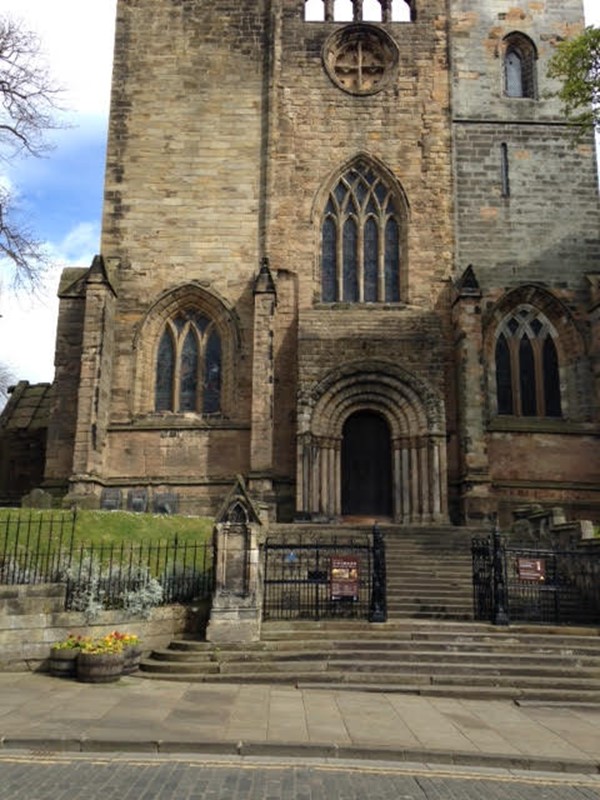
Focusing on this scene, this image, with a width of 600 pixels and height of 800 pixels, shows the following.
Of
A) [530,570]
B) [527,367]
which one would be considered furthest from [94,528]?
[527,367]

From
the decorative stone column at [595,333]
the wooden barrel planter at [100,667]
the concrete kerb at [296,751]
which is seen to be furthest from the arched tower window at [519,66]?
the concrete kerb at [296,751]

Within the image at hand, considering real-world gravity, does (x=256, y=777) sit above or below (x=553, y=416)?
below

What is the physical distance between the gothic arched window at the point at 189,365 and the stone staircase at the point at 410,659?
467 inches

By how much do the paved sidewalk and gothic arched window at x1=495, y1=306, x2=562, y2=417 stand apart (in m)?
14.9

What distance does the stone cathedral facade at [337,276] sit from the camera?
72.6ft

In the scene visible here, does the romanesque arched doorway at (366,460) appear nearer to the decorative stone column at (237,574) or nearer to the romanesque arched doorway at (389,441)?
the romanesque arched doorway at (389,441)

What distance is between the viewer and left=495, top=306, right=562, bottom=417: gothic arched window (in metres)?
24.1

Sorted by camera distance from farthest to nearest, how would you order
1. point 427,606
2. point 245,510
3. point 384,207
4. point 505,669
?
point 384,207, point 427,606, point 245,510, point 505,669

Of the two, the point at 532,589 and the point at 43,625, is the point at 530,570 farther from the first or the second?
the point at 43,625

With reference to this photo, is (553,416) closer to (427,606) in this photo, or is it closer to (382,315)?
(382,315)

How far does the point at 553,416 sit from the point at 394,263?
7288 millimetres

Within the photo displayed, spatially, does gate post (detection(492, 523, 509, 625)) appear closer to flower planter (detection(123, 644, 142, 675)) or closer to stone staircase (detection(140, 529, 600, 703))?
stone staircase (detection(140, 529, 600, 703))

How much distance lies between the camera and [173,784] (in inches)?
254

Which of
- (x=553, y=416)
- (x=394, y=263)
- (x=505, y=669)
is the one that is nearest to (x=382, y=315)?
(x=394, y=263)
